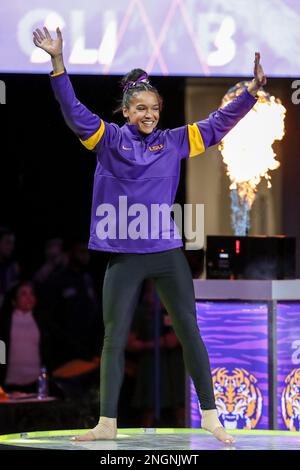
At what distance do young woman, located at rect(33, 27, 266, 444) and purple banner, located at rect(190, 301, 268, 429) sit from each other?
1.74 meters

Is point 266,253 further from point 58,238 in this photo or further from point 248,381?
point 58,238

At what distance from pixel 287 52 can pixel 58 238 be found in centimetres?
257

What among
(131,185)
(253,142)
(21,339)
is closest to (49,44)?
(131,185)

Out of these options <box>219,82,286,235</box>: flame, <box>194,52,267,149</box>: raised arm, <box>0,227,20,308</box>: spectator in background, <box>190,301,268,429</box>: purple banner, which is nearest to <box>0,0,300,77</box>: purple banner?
<box>219,82,286,235</box>: flame

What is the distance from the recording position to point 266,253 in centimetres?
656

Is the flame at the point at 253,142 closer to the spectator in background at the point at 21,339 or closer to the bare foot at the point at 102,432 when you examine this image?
the spectator in background at the point at 21,339

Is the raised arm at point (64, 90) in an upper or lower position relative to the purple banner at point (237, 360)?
upper

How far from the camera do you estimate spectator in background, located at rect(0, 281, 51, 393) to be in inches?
317

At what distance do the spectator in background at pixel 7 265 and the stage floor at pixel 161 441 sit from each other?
3.61 metres

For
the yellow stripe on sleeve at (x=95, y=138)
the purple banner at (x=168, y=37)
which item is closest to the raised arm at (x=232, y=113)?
the yellow stripe on sleeve at (x=95, y=138)

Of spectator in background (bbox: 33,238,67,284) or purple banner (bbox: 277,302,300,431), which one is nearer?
purple banner (bbox: 277,302,300,431)

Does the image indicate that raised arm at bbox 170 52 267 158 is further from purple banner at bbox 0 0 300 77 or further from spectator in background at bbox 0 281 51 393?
spectator in background at bbox 0 281 51 393

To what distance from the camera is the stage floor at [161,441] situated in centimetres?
448

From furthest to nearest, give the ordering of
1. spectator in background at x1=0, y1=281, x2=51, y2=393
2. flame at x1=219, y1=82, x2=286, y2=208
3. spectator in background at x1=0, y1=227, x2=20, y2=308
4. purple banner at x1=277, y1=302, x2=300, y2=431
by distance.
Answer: spectator in background at x1=0, y1=227, x2=20, y2=308, spectator in background at x1=0, y1=281, x2=51, y2=393, flame at x1=219, y1=82, x2=286, y2=208, purple banner at x1=277, y1=302, x2=300, y2=431
